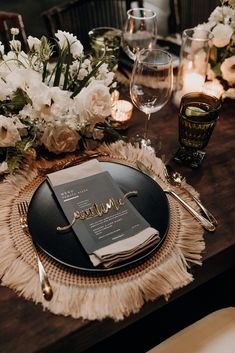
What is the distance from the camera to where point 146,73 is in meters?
0.89

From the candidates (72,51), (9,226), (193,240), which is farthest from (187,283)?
(72,51)

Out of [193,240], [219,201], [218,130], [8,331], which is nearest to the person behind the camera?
[8,331]

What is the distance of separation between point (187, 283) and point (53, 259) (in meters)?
0.24

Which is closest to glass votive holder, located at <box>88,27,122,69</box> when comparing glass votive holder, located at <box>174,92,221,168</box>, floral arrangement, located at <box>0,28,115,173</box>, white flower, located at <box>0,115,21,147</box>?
floral arrangement, located at <box>0,28,115,173</box>

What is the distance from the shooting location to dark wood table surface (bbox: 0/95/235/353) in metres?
0.59

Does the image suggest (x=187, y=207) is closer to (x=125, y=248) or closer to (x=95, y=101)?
(x=125, y=248)

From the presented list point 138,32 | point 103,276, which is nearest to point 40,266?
point 103,276

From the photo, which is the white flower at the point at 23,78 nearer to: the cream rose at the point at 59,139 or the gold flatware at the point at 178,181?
the cream rose at the point at 59,139

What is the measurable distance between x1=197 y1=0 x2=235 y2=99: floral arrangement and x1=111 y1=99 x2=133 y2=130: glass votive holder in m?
0.31

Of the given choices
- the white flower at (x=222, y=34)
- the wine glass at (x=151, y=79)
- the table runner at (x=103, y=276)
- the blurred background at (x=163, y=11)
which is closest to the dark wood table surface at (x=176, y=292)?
the table runner at (x=103, y=276)

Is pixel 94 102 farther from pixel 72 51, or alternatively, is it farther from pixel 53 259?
pixel 53 259

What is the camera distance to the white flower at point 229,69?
1.12 metres

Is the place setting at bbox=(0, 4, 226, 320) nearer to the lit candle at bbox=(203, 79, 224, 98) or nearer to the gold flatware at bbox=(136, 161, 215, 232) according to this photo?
the gold flatware at bbox=(136, 161, 215, 232)

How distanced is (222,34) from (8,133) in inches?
27.9
